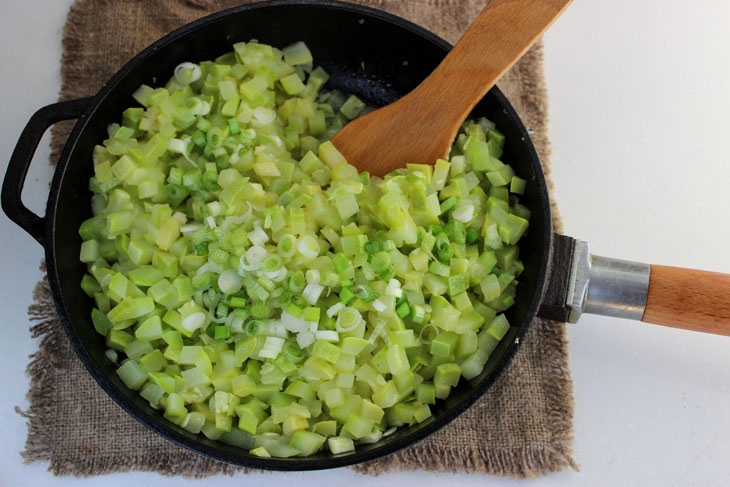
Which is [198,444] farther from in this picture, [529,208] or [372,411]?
[529,208]

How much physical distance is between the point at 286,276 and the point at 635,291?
78 centimetres

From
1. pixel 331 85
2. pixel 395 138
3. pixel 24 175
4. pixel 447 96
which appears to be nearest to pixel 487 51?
pixel 447 96

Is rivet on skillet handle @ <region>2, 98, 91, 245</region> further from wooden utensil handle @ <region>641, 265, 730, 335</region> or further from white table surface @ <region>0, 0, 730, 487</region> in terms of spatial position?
wooden utensil handle @ <region>641, 265, 730, 335</region>

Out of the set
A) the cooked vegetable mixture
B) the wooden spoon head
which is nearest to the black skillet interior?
the cooked vegetable mixture

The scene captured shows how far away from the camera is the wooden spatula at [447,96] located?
5.42 feet

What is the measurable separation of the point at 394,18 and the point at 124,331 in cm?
100

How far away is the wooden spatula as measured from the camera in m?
1.65

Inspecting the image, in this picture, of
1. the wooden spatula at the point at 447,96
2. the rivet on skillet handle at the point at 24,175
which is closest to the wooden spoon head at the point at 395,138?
the wooden spatula at the point at 447,96

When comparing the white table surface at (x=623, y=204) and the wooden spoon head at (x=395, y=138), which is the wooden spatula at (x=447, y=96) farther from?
the white table surface at (x=623, y=204)

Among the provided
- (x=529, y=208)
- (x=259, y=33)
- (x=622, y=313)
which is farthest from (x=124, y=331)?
(x=622, y=313)

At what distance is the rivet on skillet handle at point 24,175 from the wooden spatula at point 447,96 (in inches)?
26.9

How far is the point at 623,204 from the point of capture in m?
1.96

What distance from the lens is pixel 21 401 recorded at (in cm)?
175

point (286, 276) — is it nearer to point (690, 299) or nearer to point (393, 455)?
point (393, 455)
